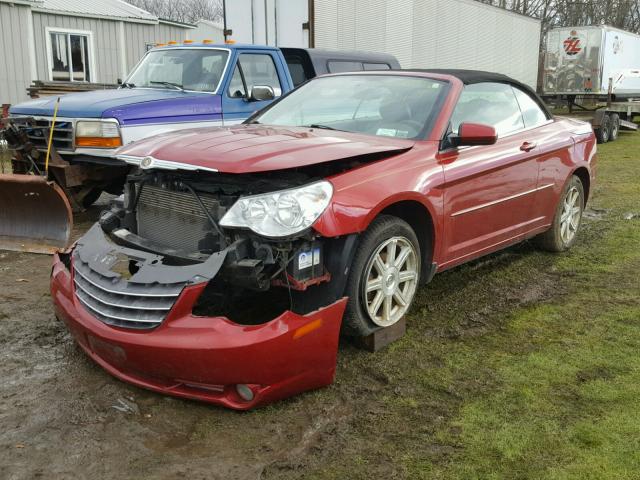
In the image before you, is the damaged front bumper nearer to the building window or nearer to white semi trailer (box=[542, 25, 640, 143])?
the building window

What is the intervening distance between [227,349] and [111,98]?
4.87 metres

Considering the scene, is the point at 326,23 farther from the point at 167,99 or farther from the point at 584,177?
the point at 584,177

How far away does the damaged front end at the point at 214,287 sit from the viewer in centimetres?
303

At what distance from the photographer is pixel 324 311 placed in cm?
322

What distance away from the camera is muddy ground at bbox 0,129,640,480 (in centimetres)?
275

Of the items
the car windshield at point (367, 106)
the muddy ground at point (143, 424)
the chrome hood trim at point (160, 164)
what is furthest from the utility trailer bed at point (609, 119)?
the muddy ground at point (143, 424)

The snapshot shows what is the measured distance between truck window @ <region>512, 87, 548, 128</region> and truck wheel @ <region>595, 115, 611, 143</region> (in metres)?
12.7

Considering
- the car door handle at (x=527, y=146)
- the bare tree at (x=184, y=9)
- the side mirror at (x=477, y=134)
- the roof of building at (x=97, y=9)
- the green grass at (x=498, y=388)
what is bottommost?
the green grass at (x=498, y=388)

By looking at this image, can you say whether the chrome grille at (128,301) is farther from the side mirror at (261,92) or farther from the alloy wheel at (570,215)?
the alloy wheel at (570,215)

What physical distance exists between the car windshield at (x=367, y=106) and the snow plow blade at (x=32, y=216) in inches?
86.8

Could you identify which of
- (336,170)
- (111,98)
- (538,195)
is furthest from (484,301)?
(111,98)

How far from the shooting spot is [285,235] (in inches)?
126

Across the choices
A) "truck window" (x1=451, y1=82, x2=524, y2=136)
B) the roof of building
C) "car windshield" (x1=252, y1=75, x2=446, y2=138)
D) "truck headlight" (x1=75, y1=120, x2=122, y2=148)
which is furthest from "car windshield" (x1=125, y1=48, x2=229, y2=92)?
the roof of building

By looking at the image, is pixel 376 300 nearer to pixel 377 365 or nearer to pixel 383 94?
pixel 377 365
